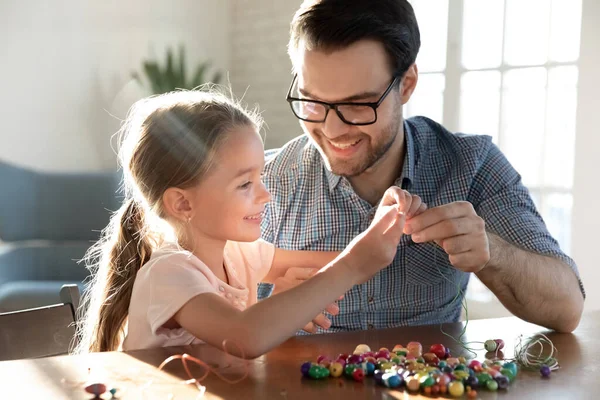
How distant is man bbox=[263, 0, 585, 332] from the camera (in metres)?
2.09

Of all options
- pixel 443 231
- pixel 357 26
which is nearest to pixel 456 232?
pixel 443 231

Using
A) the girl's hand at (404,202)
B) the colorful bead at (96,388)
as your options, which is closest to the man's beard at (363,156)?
the girl's hand at (404,202)

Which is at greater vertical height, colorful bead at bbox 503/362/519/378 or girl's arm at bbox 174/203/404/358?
girl's arm at bbox 174/203/404/358

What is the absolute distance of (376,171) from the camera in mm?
2299

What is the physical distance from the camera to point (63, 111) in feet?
19.5

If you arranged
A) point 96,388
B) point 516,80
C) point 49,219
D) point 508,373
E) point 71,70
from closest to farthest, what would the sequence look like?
point 96,388 < point 508,373 < point 516,80 < point 49,219 < point 71,70

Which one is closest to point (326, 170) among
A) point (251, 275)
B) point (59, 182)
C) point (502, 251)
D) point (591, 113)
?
point (251, 275)

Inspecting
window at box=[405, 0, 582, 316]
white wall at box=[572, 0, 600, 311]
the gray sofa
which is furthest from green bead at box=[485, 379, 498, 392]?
the gray sofa

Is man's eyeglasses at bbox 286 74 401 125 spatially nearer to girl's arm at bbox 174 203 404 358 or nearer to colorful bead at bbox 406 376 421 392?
girl's arm at bbox 174 203 404 358

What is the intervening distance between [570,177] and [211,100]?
2.92m

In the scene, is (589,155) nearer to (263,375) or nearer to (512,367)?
→ (512,367)

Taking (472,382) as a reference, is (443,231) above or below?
above

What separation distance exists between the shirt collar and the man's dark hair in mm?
198

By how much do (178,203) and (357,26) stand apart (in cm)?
73
